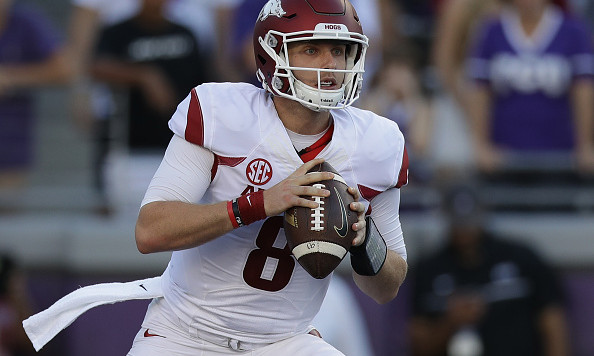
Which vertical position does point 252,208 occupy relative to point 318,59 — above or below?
below

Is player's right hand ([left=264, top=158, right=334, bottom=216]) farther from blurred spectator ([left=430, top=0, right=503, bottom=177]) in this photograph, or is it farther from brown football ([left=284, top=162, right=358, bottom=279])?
blurred spectator ([left=430, top=0, right=503, bottom=177])

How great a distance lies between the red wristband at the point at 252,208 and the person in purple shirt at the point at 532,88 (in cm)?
Answer: 382

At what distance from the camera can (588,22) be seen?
8297 millimetres

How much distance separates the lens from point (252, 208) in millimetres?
3621

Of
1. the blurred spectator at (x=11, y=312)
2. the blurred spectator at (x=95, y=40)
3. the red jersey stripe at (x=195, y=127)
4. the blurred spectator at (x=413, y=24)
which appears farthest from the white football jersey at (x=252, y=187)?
the blurred spectator at (x=413, y=24)

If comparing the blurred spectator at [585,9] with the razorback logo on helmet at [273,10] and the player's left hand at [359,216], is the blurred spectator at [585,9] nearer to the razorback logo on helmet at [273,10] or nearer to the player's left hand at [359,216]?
the razorback logo on helmet at [273,10]

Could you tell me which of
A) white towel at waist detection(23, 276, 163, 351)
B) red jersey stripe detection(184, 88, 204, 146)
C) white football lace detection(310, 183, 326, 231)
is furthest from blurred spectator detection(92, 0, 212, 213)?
white football lace detection(310, 183, 326, 231)

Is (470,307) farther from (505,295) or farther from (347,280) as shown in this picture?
(347,280)

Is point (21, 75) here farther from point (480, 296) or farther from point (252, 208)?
point (252, 208)

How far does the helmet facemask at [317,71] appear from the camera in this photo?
3.84m

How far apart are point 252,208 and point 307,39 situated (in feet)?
2.28

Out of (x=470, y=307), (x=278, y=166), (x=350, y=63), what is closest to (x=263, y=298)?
(x=278, y=166)

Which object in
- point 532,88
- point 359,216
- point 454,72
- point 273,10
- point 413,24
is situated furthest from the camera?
point 413,24

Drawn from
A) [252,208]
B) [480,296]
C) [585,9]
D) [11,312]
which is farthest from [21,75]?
[585,9]
